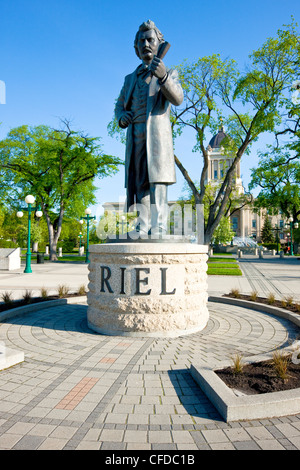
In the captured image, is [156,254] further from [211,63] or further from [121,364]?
[211,63]

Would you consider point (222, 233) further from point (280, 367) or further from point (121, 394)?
point (121, 394)

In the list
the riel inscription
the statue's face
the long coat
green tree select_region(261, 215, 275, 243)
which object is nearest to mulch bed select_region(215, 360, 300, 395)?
the riel inscription

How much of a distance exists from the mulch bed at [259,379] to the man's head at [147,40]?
17.1 feet

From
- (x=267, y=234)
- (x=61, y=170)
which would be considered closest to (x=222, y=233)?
(x=61, y=170)

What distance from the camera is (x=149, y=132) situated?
5844mm

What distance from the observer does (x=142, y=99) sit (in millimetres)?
6016

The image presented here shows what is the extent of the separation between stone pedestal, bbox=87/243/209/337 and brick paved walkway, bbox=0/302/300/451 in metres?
0.22

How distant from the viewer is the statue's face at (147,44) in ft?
18.6

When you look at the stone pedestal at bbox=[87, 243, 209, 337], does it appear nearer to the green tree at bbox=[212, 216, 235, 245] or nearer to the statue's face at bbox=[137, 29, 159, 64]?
the statue's face at bbox=[137, 29, 159, 64]

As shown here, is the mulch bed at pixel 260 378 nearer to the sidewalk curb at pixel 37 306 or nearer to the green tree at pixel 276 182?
the sidewalk curb at pixel 37 306

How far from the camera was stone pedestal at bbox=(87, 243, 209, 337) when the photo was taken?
5.18 meters

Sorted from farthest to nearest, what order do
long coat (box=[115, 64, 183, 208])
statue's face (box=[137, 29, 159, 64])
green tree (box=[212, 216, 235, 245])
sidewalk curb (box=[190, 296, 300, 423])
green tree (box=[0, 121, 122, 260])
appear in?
green tree (box=[212, 216, 235, 245])
green tree (box=[0, 121, 122, 260])
long coat (box=[115, 64, 183, 208])
statue's face (box=[137, 29, 159, 64])
sidewalk curb (box=[190, 296, 300, 423])
